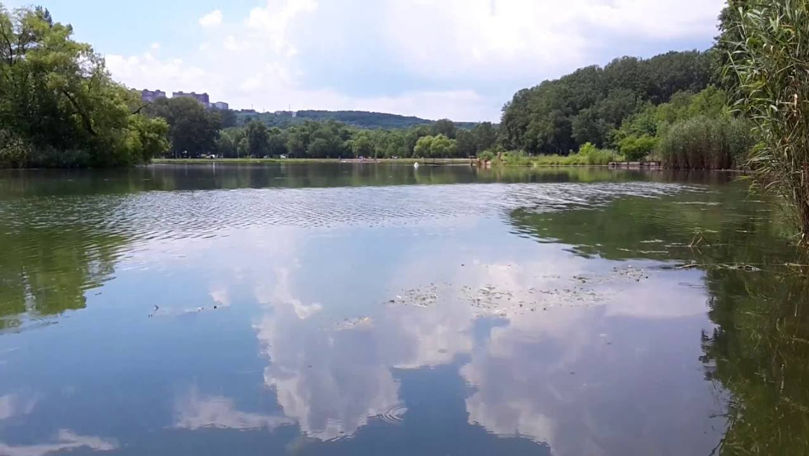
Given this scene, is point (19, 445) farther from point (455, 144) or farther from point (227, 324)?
point (455, 144)

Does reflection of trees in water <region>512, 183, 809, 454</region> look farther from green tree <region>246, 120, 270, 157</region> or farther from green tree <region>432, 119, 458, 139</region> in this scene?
green tree <region>432, 119, 458, 139</region>

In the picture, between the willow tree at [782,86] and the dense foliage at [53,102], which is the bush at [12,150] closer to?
the dense foliage at [53,102]

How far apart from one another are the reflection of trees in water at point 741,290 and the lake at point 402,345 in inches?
1.5

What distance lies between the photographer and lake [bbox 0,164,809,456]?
5195 mm

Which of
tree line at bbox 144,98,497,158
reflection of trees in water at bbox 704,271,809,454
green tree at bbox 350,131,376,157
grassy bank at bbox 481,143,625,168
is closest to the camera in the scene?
reflection of trees in water at bbox 704,271,809,454

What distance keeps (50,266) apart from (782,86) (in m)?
13.6

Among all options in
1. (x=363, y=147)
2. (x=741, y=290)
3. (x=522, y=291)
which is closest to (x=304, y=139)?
(x=363, y=147)

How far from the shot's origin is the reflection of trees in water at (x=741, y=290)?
5.38 meters

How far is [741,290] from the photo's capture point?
986cm

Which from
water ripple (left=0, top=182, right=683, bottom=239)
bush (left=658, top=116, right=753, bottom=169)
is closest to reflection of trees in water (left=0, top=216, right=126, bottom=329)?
water ripple (left=0, top=182, right=683, bottom=239)

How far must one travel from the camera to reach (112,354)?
700 centimetres

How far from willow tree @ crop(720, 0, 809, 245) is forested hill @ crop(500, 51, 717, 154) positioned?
9469 centimetres

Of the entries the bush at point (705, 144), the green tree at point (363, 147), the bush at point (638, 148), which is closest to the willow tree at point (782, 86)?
the bush at point (705, 144)

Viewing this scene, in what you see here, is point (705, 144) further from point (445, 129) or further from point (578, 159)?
Result: point (445, 129)
